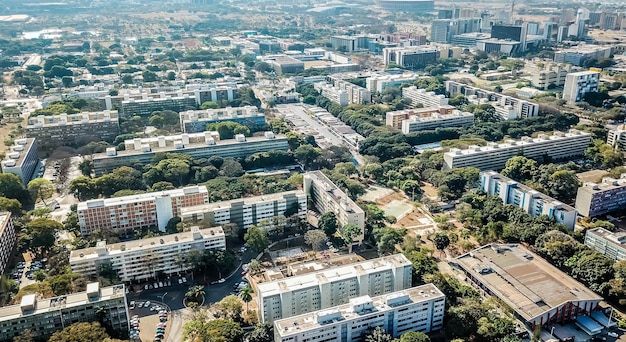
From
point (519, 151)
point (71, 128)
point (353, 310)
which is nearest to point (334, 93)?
point (519, 151)

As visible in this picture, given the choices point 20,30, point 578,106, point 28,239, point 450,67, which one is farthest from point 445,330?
point 20,30

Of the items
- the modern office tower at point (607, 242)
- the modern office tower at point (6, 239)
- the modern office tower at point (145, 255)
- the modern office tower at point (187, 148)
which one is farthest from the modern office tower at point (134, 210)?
the modern office tower at point (607, 242)

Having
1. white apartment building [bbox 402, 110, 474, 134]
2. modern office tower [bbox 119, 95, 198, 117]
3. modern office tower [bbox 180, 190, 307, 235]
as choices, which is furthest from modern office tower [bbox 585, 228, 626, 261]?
modern office tower [bbox 119, 95, 198, 117]

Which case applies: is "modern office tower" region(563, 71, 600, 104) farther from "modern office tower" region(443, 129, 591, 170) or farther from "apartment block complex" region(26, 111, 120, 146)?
"apartment block complex" region(26, 111, 120, 146)

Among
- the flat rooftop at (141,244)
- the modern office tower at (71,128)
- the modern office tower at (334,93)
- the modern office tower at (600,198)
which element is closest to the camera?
the flat rooftop at (141,244)

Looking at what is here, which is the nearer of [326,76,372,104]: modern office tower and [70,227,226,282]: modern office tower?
[70,227,226,282]: modern office tower

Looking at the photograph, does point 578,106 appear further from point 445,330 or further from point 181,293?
point 181,293

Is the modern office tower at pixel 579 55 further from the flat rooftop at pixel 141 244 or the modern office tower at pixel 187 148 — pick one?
the flat rooftop at pixel 141 244
